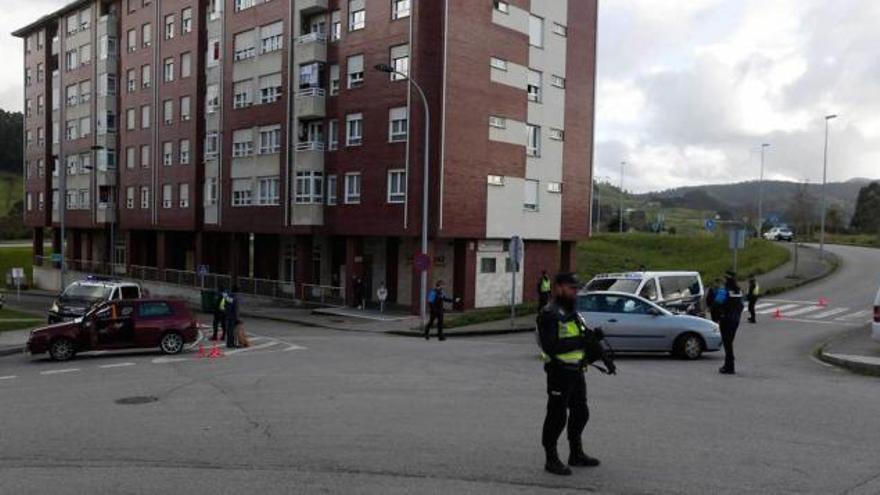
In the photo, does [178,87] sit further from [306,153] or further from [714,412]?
[714,412]

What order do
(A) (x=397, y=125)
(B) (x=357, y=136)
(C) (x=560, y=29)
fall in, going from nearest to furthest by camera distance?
(A) (x=397, y=125)
(B) (x=357, y=136)
(C) (x=560, y=29)

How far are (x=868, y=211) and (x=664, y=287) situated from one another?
94.3 m

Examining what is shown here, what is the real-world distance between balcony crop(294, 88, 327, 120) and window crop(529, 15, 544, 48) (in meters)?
10.3

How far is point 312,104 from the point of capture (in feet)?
125

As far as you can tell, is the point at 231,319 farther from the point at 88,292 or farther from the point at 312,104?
the point at 312,104

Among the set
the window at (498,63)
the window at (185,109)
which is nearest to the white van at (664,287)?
the window at (498,63)

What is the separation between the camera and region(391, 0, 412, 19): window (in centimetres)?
3366

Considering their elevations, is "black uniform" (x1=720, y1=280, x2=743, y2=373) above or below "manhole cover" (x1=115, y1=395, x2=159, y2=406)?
above

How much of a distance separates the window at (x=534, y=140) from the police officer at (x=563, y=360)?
101 feet

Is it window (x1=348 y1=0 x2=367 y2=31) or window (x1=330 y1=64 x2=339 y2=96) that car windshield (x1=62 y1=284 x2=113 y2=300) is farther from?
window (x1=348 y1=0 x2=367 y2=31)

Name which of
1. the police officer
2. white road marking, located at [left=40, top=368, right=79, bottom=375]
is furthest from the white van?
the police officer

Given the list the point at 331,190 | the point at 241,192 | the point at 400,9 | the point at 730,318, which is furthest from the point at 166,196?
the point at 730,318

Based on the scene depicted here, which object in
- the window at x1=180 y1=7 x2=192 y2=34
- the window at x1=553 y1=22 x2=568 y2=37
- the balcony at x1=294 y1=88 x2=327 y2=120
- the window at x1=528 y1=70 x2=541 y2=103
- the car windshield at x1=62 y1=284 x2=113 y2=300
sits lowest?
the car windshield at x1=62 y1=284 x2=113 y2=300

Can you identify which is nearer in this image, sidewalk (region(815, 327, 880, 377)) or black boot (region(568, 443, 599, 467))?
black boot (region(568, 443, 599, 467))
